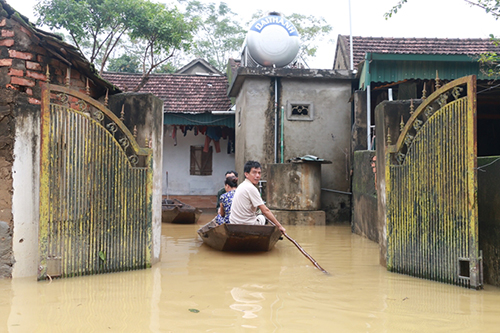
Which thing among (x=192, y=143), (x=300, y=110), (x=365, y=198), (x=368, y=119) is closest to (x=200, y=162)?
(x=192, y=143)

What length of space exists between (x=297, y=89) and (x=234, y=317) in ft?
33.4

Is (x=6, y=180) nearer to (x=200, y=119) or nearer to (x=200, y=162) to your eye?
(x=200, y=119)

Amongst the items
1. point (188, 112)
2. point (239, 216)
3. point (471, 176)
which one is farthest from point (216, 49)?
point (471, 176)

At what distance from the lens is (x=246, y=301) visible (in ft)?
14.3

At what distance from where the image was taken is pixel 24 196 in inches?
207

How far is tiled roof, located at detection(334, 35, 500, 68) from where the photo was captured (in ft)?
45.2

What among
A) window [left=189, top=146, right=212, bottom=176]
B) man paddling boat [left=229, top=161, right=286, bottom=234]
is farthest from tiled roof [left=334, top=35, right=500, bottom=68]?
man paddling boat [left=229, top=161, right=286, bottom=234]

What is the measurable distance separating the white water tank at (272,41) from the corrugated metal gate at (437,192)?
789 centimetres

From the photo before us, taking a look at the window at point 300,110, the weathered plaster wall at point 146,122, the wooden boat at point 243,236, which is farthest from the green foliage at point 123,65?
the weathered plaster wall at point 146,122

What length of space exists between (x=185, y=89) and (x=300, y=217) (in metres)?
8.41

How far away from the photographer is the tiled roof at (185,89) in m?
16.6

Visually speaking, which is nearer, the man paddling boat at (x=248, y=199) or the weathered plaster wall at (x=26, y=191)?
the weathered plaster wall at (x=26, y=191)

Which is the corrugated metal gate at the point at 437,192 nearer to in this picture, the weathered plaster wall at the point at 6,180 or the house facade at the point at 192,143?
the weathered plaster wall at the point at 6,180

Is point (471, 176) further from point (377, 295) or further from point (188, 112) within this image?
point (188, 112)
